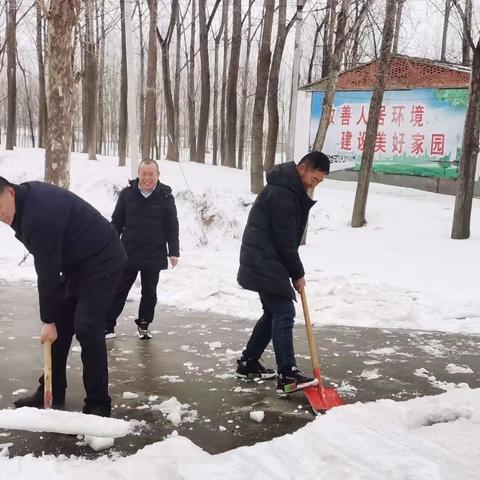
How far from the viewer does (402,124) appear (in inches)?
731

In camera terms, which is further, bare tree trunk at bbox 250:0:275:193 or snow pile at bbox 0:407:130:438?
bare tree trunk at bbox 250:0:275:193

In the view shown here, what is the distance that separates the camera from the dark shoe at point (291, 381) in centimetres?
408

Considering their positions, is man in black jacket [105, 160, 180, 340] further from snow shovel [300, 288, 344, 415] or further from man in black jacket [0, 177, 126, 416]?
snow shovel [300, 288, 344, 415]

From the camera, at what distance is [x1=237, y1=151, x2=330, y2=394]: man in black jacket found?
158 inches

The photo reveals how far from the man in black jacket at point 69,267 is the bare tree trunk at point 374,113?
10.1 m

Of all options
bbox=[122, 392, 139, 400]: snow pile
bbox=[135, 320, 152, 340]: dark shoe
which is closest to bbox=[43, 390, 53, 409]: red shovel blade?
bbox=[122, 392, 139, 400]: snow pile

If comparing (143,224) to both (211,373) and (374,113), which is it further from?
(374,113)

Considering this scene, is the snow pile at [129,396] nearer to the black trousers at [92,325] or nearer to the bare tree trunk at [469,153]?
the black trousers at [92,325]

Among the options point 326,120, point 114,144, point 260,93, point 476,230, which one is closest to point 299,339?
point 326,120

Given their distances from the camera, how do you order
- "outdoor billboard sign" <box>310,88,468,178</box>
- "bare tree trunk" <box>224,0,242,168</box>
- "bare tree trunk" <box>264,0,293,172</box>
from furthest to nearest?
1. "bare tree trunk" <box>224,0,242,168</box>
2. "outdoor billboard sign" <box>310,88,468,178</box>
3. "bare tree trunk" <box>264,0,293,172</box>

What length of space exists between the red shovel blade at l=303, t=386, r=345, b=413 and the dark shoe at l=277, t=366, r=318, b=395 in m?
0.05

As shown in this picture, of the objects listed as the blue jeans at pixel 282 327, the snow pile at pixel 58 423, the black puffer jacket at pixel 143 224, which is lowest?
the snow pile at pixel 58 423

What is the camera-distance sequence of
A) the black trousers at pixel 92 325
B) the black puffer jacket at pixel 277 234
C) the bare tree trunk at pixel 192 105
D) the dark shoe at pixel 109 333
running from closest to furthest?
the black trousers at pixel 92 325
the black puffer jacket at pixel 277 234
the dark shoe at pixel 109 333
the bare tree trunk at pixel 192 105

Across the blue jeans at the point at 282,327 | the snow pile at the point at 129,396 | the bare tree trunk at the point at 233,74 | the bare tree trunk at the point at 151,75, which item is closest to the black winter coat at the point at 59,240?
the snow pile at the point at 129,396
